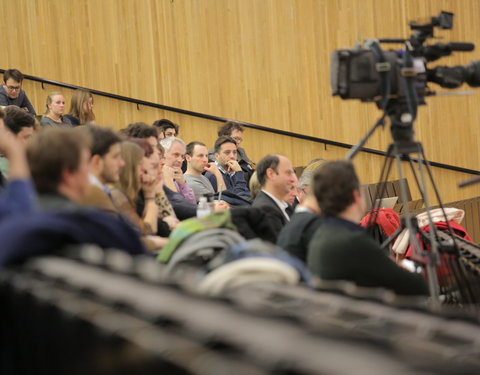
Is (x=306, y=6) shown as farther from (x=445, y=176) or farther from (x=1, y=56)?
(x=1, y=56)

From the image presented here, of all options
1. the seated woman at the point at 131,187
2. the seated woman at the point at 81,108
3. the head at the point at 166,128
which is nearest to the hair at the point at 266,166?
the seated woman at the point at 131,187

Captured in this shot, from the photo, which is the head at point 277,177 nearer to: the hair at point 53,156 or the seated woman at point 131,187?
the seated woman at point 131,187

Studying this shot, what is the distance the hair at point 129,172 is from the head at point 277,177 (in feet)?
2.98

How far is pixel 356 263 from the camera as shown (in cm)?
263

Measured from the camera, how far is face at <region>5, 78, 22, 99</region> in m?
6.99

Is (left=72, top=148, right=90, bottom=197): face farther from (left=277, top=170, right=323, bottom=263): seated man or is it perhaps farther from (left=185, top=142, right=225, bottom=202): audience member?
(left=185, top=142, right=225, bottom=202): audience member

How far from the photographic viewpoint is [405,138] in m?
3.43

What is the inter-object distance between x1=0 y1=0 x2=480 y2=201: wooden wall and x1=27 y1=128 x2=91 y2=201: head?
23.9ft

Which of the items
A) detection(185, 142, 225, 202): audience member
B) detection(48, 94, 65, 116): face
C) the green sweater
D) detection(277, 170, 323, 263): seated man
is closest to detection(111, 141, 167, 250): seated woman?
detection(277, 170, 323, 263): seated man

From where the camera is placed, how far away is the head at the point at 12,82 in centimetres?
697

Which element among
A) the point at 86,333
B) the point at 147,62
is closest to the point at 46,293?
the point at 86,333

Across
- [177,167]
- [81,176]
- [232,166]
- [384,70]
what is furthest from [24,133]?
[232,166]

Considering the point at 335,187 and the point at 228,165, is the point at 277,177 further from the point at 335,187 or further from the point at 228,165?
the point at 228,165

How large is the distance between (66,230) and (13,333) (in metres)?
0.25
